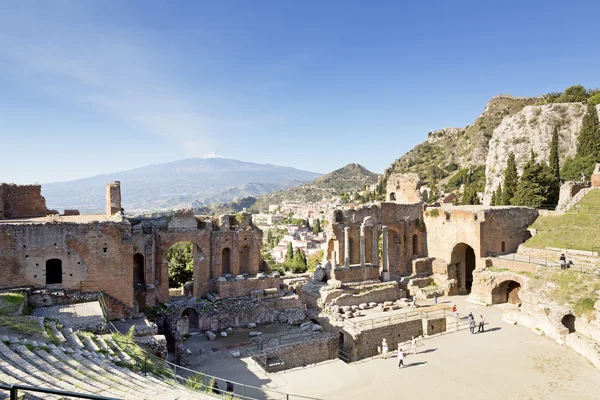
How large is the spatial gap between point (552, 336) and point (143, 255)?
23.3 metres

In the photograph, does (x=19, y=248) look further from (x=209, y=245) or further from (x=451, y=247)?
(x=451, y=247)

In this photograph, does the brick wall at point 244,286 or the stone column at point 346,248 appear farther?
the stone column at point 346,248

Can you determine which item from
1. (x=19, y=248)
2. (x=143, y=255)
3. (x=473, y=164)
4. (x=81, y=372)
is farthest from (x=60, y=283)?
(x=473, y=164)

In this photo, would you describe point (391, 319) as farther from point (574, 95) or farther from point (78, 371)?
point (574, 95)

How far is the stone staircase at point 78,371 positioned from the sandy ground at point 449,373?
5.86 metres

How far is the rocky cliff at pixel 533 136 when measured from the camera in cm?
5706

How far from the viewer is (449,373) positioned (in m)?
18.3

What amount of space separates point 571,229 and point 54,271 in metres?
35.4

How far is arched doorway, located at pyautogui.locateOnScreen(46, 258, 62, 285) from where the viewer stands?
65.5 ft

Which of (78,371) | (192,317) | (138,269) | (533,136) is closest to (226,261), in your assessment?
(192,317)

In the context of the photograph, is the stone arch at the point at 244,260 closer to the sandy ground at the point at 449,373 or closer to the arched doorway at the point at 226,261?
the arched doorway at the point at 226,261

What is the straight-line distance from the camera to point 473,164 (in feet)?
335

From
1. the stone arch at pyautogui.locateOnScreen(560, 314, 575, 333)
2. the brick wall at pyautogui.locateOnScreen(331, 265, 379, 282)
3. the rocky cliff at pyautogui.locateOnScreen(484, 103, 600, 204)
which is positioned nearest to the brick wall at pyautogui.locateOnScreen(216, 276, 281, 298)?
the brick wall at pyautogui.locateOnScreen(331, 265, 379, 282)

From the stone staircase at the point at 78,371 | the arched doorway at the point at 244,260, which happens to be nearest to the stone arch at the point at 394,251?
the arched doorway at the point at 244,260
